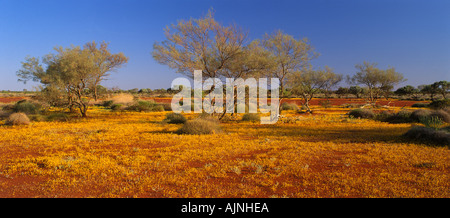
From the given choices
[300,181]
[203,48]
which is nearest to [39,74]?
[203,48]

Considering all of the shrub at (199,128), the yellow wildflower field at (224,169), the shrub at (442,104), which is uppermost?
the shrub at (442,104)

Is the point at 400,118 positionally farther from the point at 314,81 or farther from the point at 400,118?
the point at 314,81

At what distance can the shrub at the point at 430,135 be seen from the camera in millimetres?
8914

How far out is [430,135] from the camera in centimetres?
952

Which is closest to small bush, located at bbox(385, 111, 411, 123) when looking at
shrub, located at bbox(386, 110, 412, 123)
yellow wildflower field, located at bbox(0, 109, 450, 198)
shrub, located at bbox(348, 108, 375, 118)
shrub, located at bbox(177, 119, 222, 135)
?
shrub, located at bbox(386, 110, 412, 123)

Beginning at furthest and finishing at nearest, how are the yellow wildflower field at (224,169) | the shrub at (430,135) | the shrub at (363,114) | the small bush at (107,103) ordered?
the small bush at (107,103) < the shrub at (363,114) < the shrub at (430,135) < the yellow wildflower field at (224,169)

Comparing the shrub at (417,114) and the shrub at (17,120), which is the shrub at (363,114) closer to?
the shrub at (417,114)

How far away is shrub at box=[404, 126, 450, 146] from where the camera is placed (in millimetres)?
8914

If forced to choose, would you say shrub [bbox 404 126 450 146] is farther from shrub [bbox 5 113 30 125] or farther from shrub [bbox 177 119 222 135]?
shrub [bbox 5 113 30 125]

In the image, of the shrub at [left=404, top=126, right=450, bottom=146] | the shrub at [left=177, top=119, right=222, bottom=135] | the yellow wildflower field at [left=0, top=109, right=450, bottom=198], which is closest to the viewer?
the yellow wildflower field at [left=0, top=109, right=450, bottom=198]

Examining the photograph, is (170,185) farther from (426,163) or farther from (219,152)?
(426,163)

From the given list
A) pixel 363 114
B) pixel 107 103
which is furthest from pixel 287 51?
pixel 107 103

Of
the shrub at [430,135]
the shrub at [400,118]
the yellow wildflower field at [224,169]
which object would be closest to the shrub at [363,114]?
the shrub at [400,118]
